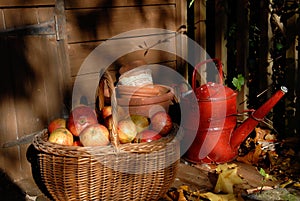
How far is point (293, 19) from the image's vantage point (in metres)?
3.50

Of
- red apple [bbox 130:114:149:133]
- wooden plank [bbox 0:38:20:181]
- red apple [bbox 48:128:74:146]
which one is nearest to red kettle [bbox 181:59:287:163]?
red apple [bbox 130:114:149:133]

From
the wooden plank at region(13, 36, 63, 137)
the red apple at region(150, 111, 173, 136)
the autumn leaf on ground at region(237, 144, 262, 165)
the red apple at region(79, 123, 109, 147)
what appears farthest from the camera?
the autumn leaf on ground at region(237, 144, 262, 165)

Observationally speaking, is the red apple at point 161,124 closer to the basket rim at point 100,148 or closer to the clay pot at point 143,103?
the basket rim at point 100,148

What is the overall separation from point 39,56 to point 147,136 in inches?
39.4

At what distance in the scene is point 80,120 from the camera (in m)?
2.63

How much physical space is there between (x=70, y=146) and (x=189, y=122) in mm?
1194

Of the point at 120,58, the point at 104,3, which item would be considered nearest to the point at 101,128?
the point at 120,58

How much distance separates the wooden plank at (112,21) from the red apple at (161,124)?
3.14 ft

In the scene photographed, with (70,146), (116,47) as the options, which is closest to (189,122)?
(116,47)

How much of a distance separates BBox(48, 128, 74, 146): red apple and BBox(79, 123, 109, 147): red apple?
8cm

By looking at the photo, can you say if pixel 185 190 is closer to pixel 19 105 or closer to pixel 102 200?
pixel 102 200

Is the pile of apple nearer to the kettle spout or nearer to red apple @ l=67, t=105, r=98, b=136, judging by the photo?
red apple @ l=67, t=105, r=98, b=136

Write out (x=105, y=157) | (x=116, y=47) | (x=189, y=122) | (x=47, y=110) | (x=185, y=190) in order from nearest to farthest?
(x=105, y=157) < (x=185, y=190) < (x=47, y=110) < (x=189, y=122) < (x=116, y=47)

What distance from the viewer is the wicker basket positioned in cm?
231
